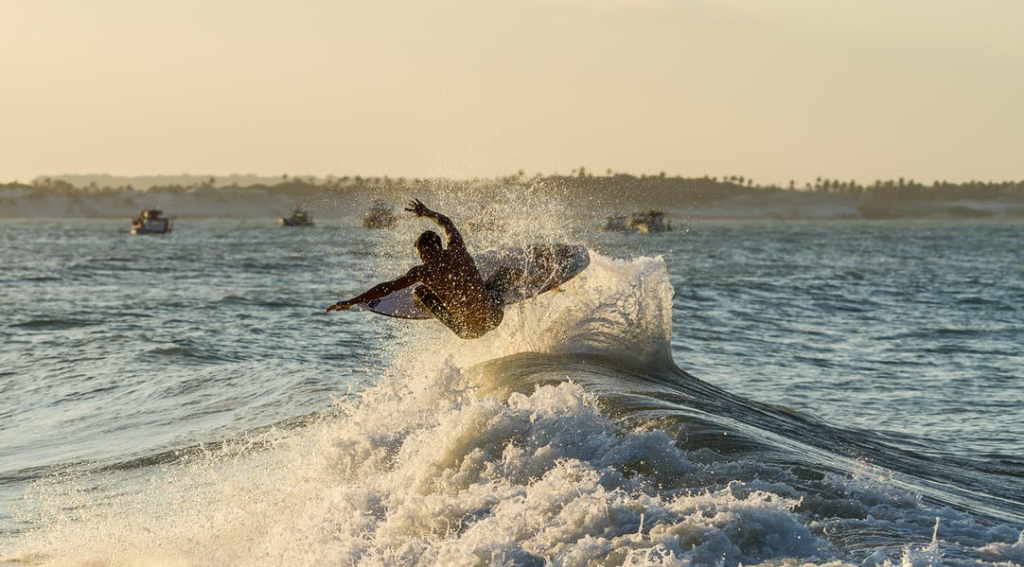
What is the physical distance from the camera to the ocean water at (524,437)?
21.7 ft

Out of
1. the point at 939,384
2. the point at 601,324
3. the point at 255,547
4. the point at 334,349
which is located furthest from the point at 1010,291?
the point at 255,547

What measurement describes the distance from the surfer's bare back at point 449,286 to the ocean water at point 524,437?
1.80 feet

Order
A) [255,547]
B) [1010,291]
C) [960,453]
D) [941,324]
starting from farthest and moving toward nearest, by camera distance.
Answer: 1. [1010,291]
2. [941,324]
3. [960,453]
4. [255,547]

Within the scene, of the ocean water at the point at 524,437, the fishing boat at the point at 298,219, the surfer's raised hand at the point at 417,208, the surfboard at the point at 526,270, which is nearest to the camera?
the ocean water at the point at 524,437

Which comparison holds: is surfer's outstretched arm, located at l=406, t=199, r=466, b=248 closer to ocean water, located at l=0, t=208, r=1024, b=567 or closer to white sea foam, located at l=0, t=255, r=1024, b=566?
ocean water, located at l=0, t=208, r=1024, b=567

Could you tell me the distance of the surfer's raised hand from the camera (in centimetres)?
1110

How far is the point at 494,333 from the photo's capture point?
1339 cm

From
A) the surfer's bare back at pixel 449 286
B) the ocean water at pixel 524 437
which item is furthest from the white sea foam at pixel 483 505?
the surfer's bare back at pixel 449 286

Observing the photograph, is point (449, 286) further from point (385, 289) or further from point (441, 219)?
point (385, 289)

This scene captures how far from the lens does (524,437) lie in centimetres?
766

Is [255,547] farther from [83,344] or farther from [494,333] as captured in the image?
[83,344]

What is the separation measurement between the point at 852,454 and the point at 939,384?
24.0 feet

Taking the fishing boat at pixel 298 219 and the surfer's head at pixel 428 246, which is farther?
the fishing boat at pixel 298 219

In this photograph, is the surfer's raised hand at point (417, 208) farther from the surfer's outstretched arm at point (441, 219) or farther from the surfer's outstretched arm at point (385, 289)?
the surfer's outstretched arm at point (385, 289)
